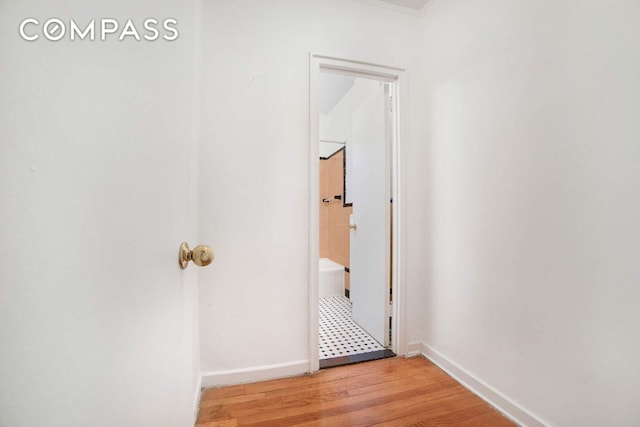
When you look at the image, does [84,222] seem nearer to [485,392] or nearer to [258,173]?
[258,173]

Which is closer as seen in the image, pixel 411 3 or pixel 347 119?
pixel 411 3

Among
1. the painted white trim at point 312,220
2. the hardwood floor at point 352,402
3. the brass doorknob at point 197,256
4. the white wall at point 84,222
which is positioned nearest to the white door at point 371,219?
the hardwood floor at point 352,402

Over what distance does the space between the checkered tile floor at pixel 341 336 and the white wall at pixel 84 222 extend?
1.70 meters

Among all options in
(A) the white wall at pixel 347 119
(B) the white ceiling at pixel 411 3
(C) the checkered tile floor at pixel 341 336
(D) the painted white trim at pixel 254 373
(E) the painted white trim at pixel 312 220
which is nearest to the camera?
(D) the painted white trim at pixel 254 373

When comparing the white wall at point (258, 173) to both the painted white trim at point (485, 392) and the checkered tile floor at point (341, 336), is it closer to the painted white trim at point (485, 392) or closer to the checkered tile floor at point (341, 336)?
the checkered tile floor at point (341, 336)

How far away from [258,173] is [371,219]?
1.10m

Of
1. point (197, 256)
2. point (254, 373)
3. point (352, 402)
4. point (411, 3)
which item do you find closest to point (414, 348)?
point (352, 402)

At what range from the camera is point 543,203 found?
1235 millimetres

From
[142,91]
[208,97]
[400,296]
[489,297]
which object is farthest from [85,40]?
[400,296]

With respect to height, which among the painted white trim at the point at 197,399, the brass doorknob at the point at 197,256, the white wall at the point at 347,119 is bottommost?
the painted white trim at the point at 197,399

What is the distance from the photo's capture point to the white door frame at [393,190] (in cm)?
177

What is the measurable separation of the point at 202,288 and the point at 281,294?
0.48 metres

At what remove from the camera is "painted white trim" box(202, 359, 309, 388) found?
160 centimetres

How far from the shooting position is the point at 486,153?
1.52 m
